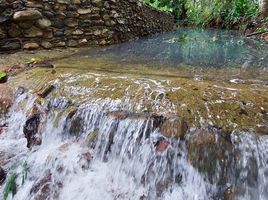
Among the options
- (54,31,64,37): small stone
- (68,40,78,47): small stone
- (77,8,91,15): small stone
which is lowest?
(68,40,78,47): small stone

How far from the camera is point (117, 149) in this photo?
7.02ft

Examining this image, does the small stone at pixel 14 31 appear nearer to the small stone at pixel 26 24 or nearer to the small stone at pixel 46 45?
the small stone at pixel 26 24

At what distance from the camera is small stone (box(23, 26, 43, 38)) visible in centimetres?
413

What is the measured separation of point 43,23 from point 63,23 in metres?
0.39

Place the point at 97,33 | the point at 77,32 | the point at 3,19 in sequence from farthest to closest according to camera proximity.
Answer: the point at 97,33, the point at 77,32, the point at 3,19

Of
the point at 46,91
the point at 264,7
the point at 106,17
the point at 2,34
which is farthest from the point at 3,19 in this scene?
the point at 264,7

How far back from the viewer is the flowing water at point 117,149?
1.79m

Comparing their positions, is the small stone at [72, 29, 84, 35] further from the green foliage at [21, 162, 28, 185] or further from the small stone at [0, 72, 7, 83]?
the green foliage at [21, 162, 28, 185]

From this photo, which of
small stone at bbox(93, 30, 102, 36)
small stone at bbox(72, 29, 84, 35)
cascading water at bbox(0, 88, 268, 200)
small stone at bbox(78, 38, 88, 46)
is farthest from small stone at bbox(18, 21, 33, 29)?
cascading water at bbox(0, 88, 268, 200)

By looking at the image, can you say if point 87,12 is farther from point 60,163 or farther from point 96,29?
point 60,163

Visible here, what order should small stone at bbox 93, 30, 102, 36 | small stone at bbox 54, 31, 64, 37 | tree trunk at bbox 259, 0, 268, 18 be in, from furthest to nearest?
1. tree trunk at bbox 259, 0, 268, 18
2. small stone at bbox 93, 30, 102, 36
3. small stone at bbox 54, 31, 64, 37

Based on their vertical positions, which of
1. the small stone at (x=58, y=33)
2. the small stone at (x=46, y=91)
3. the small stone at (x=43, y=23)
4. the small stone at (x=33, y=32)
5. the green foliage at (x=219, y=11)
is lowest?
the green foliage at (x=219, y=11)

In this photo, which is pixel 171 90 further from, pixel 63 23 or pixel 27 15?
pixel 63 23

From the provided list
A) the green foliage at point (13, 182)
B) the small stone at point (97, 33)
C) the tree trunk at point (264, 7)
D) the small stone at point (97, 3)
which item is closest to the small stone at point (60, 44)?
the small stone at point (97, 33)
